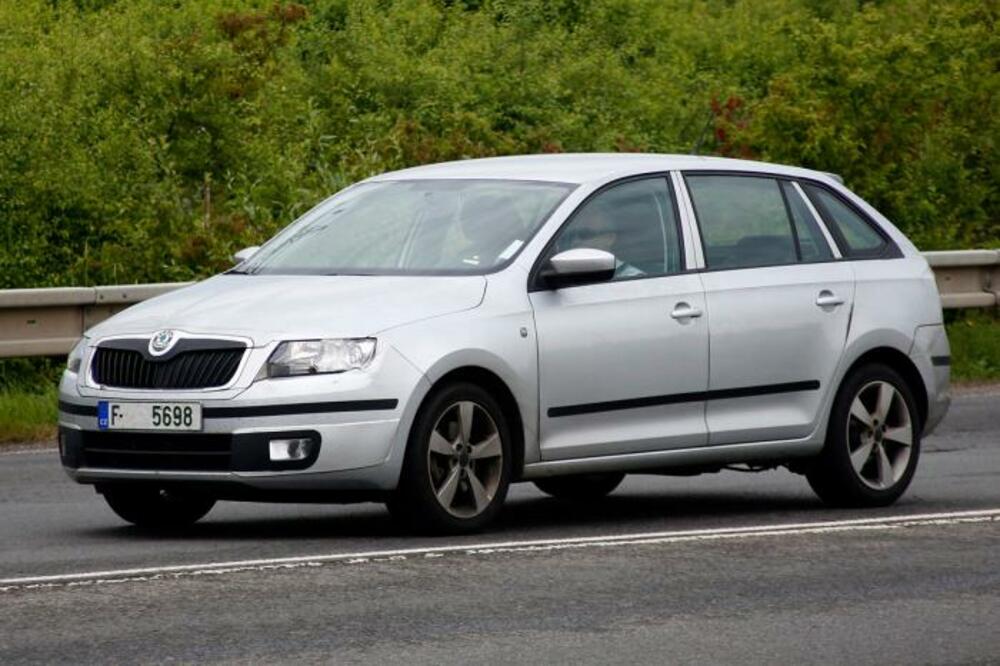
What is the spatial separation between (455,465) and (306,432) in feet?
2.28

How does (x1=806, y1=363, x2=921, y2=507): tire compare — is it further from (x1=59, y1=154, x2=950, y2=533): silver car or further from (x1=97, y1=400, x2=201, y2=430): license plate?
(x1=97, y1=400, x2=201, y2=430): license plate

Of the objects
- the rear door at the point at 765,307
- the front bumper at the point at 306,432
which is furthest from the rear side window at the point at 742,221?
the front bumper at the point at 306,432

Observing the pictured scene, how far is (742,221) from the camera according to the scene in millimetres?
11258

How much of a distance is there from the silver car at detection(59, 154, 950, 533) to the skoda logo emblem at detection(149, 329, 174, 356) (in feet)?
0.03

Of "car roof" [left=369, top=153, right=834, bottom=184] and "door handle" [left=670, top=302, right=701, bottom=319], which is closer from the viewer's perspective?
"door handle" [left=670, top=302, right=701, bottom=319]

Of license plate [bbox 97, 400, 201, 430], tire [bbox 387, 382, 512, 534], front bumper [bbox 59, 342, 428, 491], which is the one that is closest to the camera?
front bumper [bbox 59, 342, 428, 491]

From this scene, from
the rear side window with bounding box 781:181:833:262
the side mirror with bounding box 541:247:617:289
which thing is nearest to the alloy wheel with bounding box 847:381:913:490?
the rear side window with bounding box 781:181:833:262

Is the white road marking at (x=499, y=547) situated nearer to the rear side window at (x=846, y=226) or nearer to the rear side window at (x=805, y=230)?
the rear side window at (x=805, y=230)

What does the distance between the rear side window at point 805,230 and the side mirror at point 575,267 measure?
4.89 ft

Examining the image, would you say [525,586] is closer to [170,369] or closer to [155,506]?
[170,369]

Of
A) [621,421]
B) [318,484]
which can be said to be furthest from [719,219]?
[318,484]

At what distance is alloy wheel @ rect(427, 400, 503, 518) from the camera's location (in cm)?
969

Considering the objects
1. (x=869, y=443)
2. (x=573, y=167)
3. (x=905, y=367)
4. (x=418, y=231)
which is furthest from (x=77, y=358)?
(x=905, y=367)

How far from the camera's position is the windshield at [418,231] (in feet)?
33.8
